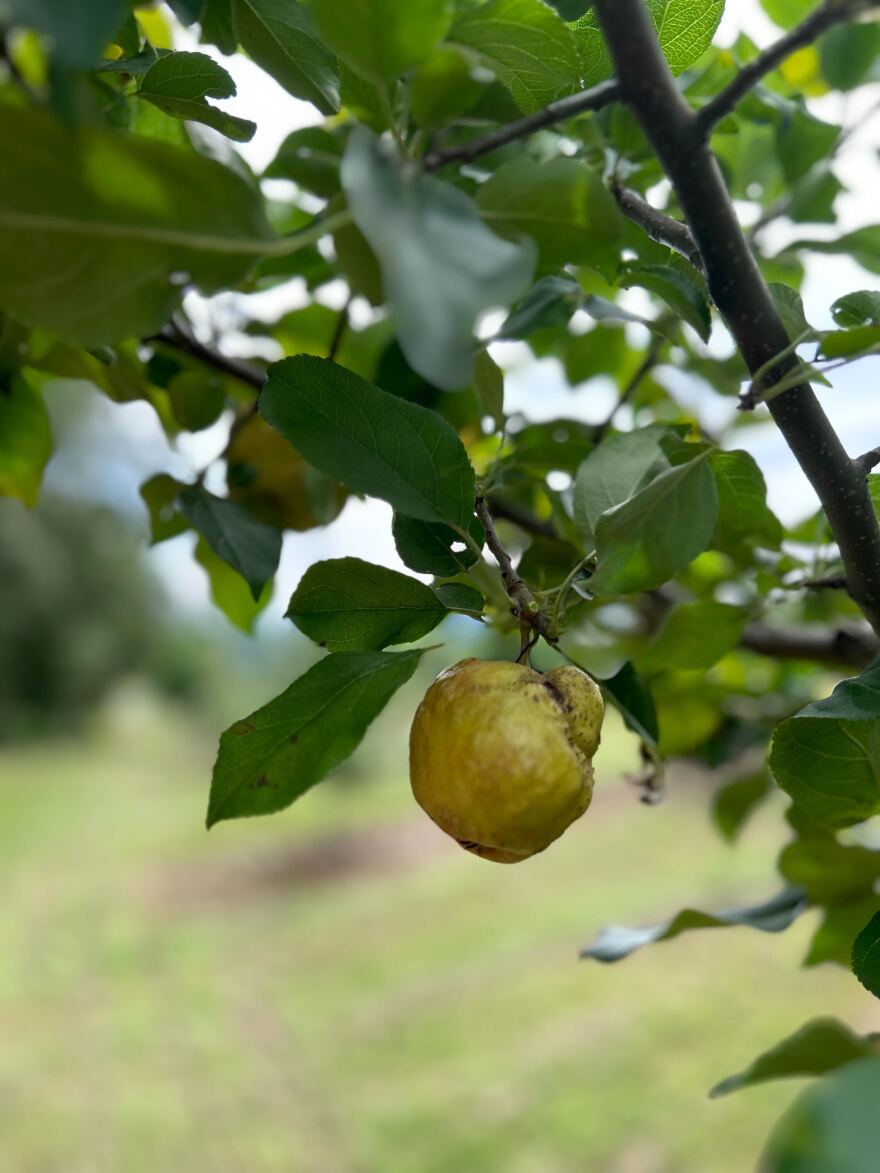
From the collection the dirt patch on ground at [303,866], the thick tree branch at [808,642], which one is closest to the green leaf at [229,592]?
the thick tree branch at [808,642]

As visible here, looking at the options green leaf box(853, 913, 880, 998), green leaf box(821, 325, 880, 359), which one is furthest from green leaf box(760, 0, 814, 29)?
green leaf box(853, 913, 880, 998)

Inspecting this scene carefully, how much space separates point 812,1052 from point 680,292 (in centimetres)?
21

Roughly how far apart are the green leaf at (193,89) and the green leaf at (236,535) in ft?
0.51

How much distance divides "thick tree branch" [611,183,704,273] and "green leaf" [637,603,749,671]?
0.19m

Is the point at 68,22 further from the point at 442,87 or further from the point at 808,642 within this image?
the point at 808,642

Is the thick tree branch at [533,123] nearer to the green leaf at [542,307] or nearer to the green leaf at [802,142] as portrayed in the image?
the green leaf at [542,307]

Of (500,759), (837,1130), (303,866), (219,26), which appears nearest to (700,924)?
(500,759)

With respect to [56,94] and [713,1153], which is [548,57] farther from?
[713,1153]

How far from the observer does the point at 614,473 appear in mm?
365

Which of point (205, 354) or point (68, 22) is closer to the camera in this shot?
point (68, 22)

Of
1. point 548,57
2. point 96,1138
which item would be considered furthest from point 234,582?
point 96,1138

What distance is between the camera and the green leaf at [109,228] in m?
0.20

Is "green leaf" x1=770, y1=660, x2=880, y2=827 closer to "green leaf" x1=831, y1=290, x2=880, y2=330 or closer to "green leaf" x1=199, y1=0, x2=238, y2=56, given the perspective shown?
"green leaf" x1=831, y1=290, x2=880, y2=330

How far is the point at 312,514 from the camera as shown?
0.53 m
